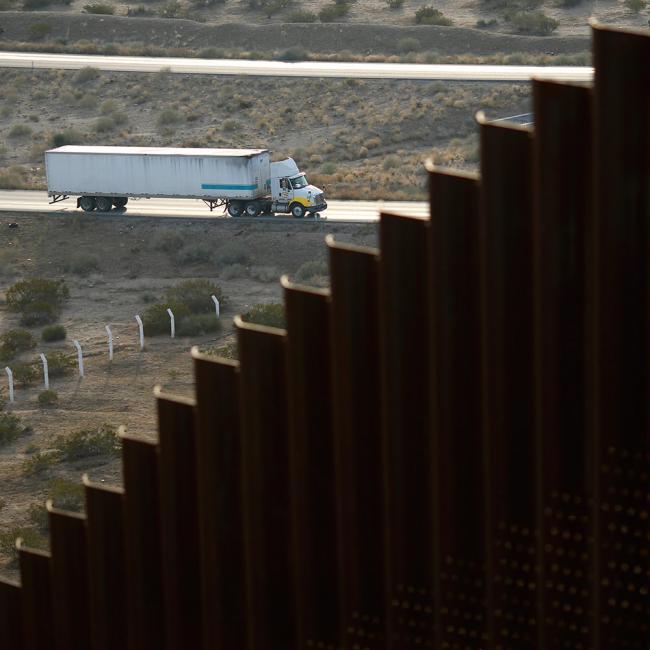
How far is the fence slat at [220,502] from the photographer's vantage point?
9164 millimetres

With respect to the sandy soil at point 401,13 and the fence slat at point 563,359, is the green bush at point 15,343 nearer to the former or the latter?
the fence slat at point 563,359

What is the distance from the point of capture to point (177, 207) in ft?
189

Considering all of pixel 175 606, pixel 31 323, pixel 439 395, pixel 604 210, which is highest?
pixel 604 210

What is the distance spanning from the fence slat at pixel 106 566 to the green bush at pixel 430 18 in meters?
81.0

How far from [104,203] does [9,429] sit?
994 inches

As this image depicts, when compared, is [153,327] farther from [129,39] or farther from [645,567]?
[129,39]

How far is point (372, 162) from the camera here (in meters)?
64.3

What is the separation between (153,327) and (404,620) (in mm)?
33088

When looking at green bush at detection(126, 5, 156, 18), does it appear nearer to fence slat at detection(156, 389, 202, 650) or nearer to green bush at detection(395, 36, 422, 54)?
green bush at detection(395, 36, 422, 54)

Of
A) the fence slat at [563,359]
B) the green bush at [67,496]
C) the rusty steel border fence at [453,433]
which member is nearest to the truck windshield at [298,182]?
the green bush at [67,496]

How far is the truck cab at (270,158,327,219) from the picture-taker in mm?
53250

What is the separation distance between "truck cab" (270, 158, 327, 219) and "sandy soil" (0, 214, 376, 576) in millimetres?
1008

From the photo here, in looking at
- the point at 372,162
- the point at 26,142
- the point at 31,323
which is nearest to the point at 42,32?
Answer: the point at 26,142

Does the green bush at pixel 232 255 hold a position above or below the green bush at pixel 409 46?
below
